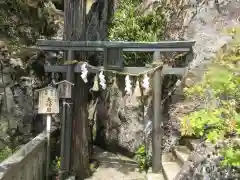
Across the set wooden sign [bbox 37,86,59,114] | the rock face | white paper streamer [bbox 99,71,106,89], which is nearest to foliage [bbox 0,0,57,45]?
the rock face

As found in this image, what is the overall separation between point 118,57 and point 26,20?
20.0 feet

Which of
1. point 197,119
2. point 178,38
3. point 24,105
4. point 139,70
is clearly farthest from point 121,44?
point 24,105

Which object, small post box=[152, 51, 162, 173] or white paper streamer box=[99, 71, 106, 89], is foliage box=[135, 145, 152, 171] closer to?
small post box=[152, 51, 162, 173]

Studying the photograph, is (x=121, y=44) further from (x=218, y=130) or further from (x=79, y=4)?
(x=218, y=130)

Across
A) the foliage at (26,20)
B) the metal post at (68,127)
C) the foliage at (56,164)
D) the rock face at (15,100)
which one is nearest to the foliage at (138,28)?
the metal post at (68,127)

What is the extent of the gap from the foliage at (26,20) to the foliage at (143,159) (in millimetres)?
6021

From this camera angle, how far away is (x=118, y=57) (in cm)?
693

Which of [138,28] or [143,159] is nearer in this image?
[143,159]

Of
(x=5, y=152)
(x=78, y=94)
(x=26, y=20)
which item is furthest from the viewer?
(x=26, y=20)

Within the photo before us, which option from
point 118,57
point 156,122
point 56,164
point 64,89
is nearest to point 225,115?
point 156,122

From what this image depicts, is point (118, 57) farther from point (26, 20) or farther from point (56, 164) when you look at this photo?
point (26, 20)

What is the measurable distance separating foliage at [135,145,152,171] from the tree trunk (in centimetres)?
167

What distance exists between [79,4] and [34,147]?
12.2 ft

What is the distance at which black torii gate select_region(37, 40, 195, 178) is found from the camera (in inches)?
269
